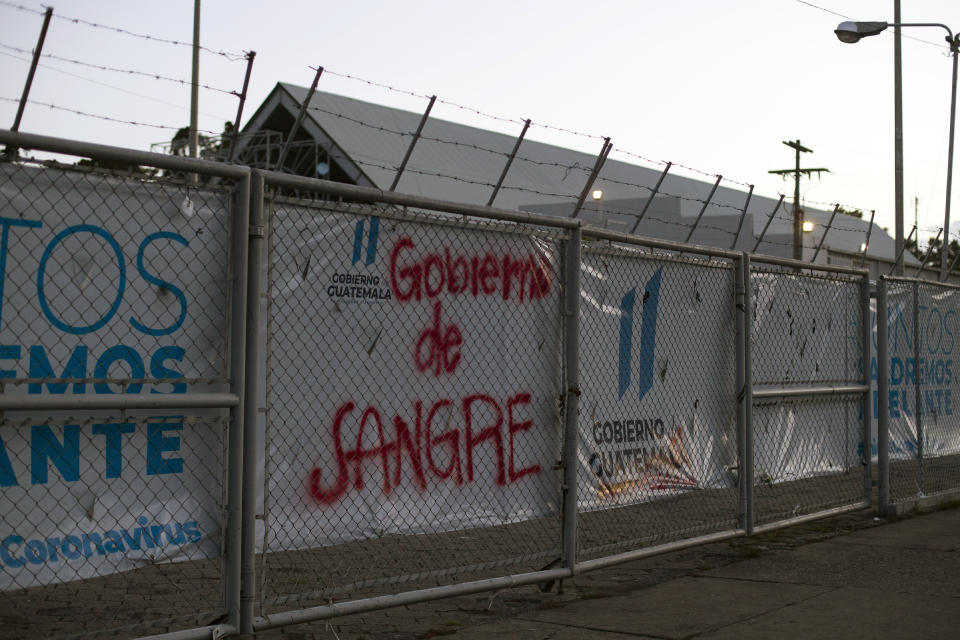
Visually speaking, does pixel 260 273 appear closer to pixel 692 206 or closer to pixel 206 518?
pixel 206 518

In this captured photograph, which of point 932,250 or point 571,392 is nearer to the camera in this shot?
point 571,392

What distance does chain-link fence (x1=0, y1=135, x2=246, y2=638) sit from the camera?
13.8 ft

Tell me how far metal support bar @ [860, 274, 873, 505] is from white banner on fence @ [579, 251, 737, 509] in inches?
84.2

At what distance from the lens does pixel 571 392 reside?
6340mm

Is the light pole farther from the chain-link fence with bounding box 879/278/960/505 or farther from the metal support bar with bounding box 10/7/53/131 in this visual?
the metal support bar with bounding box 10/7/53/131

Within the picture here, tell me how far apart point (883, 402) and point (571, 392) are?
14.7 feet

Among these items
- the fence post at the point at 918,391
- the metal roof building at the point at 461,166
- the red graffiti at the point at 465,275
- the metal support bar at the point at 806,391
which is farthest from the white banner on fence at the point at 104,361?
the metal roof building at the point at 461,166

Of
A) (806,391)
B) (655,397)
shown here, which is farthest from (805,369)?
(655,397)

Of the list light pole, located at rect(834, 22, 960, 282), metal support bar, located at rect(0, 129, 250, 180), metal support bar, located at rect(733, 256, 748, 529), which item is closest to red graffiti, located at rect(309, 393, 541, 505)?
metal support bar, located at rect(0, 129, 250, 180)

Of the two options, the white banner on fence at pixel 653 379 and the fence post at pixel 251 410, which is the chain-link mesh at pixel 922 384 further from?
the fence post at pixel 251 410

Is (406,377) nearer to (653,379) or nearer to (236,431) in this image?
(236,431)

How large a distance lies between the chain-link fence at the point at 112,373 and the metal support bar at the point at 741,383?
429cm

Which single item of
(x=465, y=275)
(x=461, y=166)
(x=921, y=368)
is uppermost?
(x=461, y=166)

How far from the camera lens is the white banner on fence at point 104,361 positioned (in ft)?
13.8
